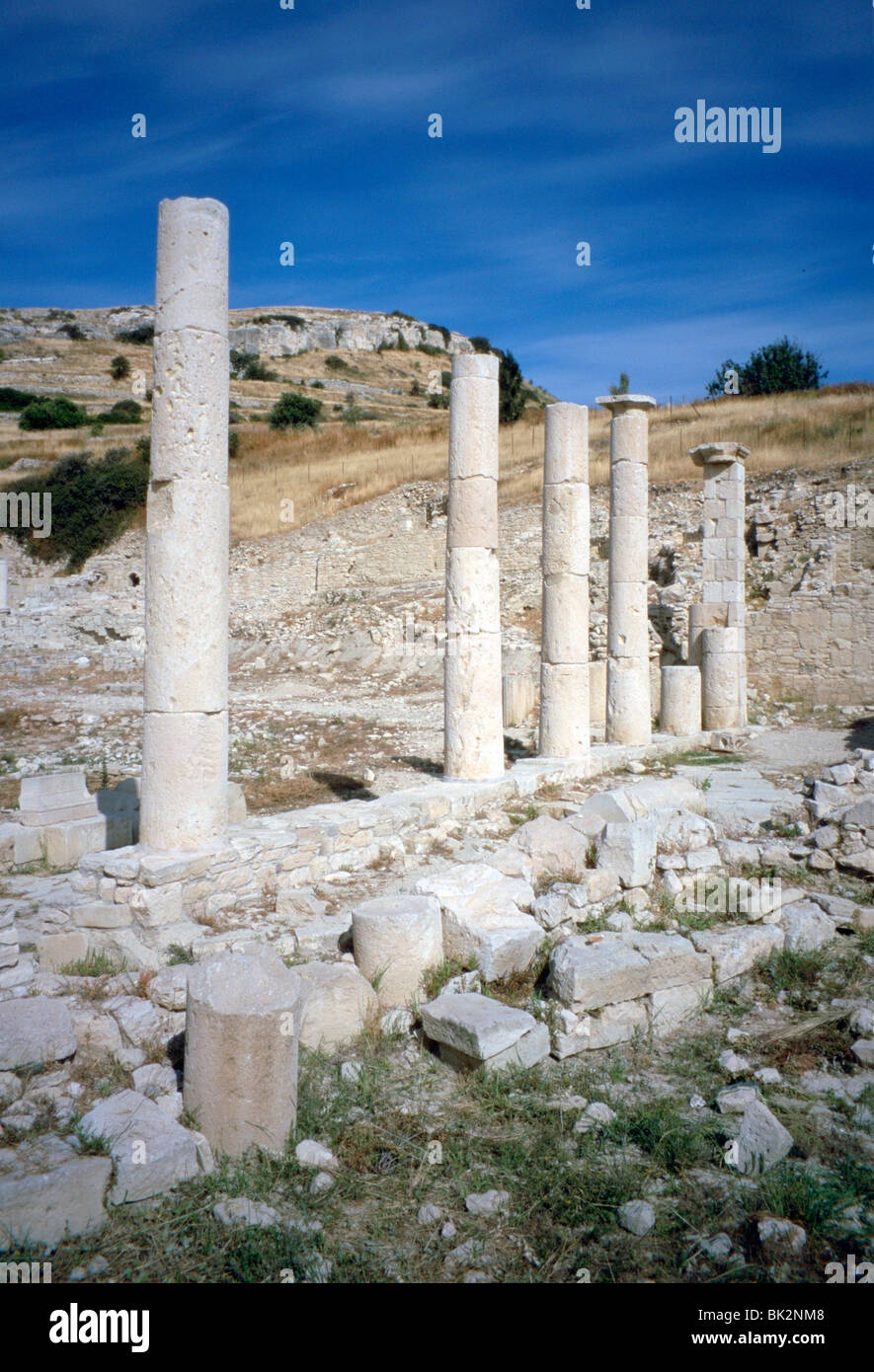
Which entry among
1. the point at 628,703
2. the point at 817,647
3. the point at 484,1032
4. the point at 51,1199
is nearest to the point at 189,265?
the point at 484,1032

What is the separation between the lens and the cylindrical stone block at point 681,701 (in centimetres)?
1509

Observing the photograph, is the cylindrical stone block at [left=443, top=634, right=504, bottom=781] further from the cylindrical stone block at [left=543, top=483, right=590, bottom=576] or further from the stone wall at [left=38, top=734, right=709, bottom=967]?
the cylindrical stone block at [left=543, top=483, right=590, bottom=576]

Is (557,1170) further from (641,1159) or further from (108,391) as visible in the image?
(108,391)

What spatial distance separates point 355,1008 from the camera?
493cm

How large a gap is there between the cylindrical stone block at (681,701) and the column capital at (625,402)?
435 centimetres

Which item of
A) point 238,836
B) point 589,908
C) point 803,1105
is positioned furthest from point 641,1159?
point 238,836

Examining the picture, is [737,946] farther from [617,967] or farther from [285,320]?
[285,320]

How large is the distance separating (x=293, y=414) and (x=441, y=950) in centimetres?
4479

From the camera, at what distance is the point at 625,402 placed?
44.7ft

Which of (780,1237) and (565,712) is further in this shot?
(565,712)

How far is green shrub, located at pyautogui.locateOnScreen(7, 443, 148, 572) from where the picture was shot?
3559 cm

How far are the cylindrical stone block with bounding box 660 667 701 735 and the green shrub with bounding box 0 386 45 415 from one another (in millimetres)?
46294

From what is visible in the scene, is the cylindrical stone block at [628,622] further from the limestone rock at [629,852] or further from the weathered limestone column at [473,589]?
the limestone rock at [629,852]

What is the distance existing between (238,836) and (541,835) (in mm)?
2456
